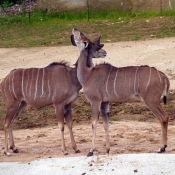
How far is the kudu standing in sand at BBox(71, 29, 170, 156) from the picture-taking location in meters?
7.59

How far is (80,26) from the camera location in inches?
666

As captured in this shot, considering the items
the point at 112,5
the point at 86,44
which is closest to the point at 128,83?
the point at 86,44

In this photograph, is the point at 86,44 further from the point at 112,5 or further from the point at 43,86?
the point at 112,5

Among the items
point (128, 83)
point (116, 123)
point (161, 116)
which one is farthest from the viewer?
point (116, 123)

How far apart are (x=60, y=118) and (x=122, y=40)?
7.73 m

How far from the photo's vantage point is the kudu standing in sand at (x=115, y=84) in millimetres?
7586

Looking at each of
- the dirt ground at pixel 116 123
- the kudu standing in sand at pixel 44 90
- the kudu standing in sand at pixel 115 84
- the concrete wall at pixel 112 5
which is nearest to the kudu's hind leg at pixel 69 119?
the kudu standing in sand at pixel 44 90

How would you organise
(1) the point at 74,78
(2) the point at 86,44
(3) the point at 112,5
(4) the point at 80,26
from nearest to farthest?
(2) the point at 86,44 < (1) the point at 74,78 < (4) the point at 80,26 < (3) the point at 112,5

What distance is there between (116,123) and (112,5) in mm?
8608

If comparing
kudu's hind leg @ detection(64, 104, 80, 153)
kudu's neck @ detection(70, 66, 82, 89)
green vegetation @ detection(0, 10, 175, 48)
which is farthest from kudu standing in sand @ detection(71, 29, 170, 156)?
green vegetation @ detection(0, 10, 175, 48)

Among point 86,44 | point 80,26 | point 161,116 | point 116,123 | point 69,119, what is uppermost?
point 86,44

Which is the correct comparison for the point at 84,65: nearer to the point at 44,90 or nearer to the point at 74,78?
the point at 74,78

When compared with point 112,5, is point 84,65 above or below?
above

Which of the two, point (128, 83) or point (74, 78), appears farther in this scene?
point (74, 78)
